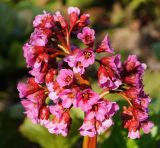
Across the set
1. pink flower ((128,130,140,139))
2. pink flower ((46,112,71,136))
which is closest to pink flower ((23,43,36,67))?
pink flower ((46,112,71,136))

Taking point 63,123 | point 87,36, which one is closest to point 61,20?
point 87,36

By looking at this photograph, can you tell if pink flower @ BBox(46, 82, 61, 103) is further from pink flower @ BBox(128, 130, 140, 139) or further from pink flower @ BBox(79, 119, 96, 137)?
pink flower @ BBox(128, 130, 140, 139)

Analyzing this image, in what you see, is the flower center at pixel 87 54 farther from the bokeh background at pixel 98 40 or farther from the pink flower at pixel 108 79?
the bokeh background at pixel 98 40

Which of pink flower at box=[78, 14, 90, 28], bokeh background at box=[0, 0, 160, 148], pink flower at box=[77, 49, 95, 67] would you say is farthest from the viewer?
bokeh background at box=[0, 0, 160, 148]

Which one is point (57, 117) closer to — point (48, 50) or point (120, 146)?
point (48, 50)

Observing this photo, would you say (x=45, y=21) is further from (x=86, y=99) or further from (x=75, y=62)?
(x=86, y=99)

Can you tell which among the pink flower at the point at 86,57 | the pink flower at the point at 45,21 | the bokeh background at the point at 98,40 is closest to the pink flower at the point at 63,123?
the pink flower at the point at 86,57
